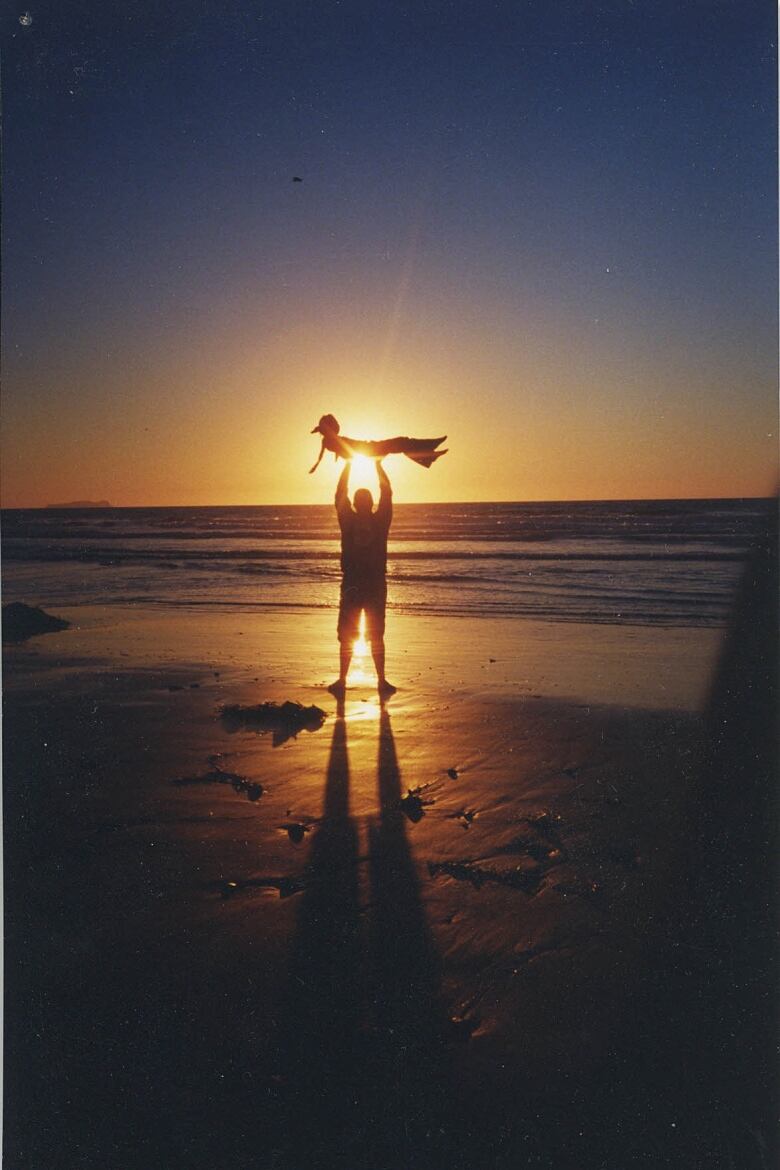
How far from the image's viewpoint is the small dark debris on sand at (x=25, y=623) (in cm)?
951

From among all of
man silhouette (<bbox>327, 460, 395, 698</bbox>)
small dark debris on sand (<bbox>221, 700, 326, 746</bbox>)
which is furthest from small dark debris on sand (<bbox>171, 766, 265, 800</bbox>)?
man silhouette (<bbox>327, 460, 395, 698</bbox>)

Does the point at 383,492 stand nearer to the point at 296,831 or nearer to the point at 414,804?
the point at 414,804

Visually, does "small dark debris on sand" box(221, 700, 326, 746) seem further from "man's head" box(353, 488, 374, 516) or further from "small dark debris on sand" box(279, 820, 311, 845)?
"man's head" box(353, 488, 374, 516)

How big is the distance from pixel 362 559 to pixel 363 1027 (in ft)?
14.8

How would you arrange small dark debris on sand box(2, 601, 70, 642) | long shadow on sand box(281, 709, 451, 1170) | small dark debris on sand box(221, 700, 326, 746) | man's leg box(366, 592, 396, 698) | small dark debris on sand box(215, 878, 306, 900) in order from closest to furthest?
long shadow on sand box(281, 709, 451, 1170)
small dark debris on sand box(215, 878, 306, 900)
small dark debris on sand box(221, 700, 326, 746)
man's leg box(366, 592, 396, 698)
small dark debris on sand box(2, 601, 70, 642)

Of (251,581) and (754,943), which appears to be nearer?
(754,943)

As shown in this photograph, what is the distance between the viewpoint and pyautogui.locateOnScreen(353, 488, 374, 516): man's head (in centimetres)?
655

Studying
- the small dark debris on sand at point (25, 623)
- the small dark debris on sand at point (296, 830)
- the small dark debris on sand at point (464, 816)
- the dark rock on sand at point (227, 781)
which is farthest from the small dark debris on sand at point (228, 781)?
the small dark debris on sand at point (25, 623)

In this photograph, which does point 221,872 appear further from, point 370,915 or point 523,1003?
point 523,1003

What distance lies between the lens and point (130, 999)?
261 cm

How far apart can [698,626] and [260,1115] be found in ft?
30.0

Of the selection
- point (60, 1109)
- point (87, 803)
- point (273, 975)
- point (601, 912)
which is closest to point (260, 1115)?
point (273, 975)

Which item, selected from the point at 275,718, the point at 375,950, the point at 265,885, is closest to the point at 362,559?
the point at 275,718

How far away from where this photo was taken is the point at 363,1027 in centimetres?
244
